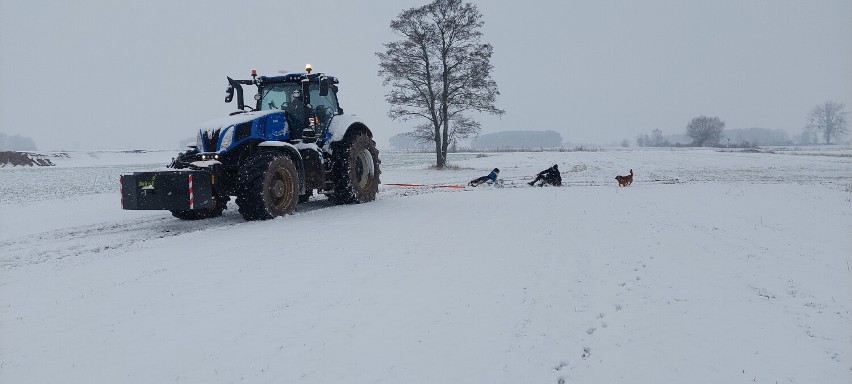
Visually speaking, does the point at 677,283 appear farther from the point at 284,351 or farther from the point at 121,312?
the point at 121,312

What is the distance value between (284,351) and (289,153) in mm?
7135

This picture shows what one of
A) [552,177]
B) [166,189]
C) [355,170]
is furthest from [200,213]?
[552,177]

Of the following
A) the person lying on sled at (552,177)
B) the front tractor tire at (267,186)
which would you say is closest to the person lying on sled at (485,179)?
the person lying on sled at (552,177)

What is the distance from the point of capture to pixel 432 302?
4723 mm

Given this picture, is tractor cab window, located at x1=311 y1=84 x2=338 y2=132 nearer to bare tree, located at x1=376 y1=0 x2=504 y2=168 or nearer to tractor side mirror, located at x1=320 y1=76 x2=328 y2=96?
tractor side mirror, located at x1=320 y1=76 x2=328 y2=96

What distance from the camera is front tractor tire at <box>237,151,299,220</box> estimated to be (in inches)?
361

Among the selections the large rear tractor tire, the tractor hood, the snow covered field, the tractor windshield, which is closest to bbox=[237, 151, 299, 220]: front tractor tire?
the tractor hood

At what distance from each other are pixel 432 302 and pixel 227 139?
629cm

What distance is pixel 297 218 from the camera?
9.83m

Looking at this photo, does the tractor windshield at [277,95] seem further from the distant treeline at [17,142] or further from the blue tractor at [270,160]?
the distant treeline at [17,142]

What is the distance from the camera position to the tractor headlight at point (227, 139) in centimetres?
935

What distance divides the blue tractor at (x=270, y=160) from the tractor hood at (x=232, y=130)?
0.02 metres

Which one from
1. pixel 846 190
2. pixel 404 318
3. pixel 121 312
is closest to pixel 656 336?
pixel 404 318

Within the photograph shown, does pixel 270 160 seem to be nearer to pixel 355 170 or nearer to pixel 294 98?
pixel 294 98
